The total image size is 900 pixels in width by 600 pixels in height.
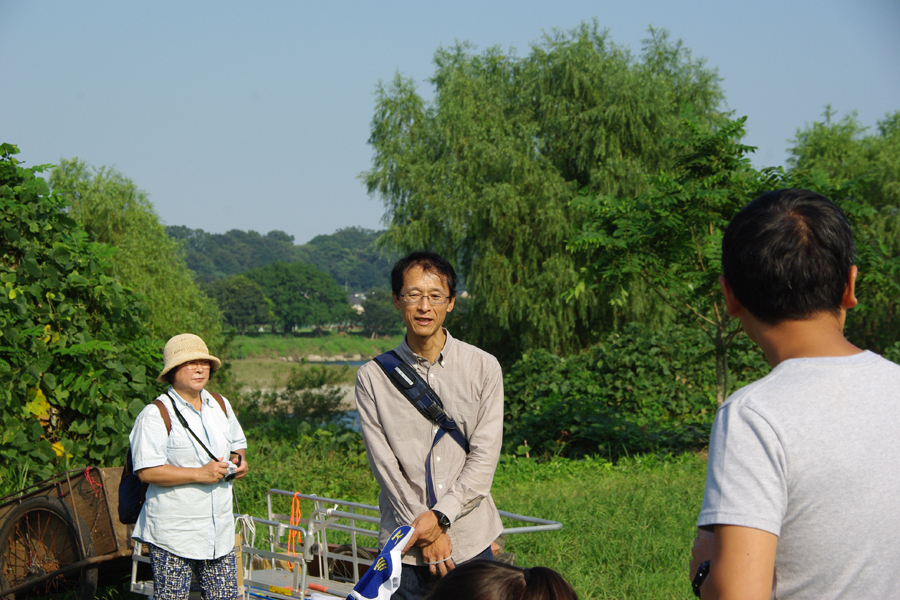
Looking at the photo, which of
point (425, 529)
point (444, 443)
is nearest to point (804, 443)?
point (425, 529)

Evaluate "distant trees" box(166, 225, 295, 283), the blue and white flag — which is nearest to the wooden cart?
the blue and white flag

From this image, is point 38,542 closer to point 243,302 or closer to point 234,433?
point 234,433

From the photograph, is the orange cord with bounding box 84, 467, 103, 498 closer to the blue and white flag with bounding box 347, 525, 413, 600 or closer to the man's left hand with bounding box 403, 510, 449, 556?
the man's left hand with bounding box 403, 510, 449, 556

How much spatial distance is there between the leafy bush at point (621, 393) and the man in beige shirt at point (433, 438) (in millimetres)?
7660

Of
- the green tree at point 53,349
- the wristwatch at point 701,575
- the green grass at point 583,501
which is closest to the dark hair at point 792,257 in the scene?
the wristwatch at point 701,575

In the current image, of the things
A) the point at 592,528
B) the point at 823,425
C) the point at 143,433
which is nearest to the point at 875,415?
the point at 823,425

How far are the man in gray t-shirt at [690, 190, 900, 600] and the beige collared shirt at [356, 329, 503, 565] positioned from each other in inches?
56.0

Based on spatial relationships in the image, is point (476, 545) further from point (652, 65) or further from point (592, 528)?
point (652, 65)

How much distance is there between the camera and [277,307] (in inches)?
3526

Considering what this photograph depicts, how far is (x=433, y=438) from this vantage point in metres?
2.81

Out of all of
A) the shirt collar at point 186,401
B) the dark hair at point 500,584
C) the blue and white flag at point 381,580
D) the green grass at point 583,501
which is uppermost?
the shirt collar at point 186,401

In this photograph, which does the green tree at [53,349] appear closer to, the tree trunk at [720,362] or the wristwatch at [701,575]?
the wristwatch at [701,575]

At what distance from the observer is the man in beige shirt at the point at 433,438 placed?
2666mm

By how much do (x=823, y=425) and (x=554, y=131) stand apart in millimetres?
17269
